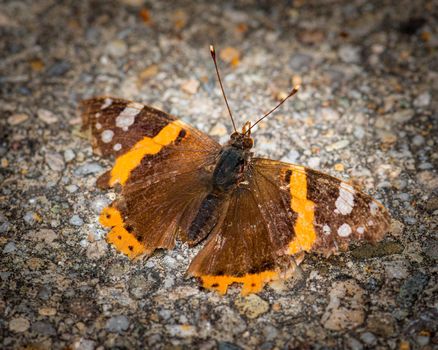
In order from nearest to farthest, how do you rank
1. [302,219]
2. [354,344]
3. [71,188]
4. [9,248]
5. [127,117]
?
[354,344] → [302,219] → [9,248] → [127,117] → [71,188]

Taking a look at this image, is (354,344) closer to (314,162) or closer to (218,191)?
(218,191)

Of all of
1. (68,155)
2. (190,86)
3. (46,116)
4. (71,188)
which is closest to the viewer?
(71,188)

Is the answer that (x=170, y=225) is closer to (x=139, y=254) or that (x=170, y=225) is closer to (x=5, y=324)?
(x=139, y=254)

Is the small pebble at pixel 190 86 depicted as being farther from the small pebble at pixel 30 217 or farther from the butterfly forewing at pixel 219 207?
the small pebble at pixel 30 217

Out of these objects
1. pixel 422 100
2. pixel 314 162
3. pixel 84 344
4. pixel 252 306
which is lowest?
pixel 84 344

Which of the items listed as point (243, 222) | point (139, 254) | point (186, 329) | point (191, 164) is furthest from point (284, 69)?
A: point (186, 329)

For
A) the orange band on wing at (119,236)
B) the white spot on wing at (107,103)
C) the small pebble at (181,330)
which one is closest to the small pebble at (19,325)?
the orange band on wing at (119,236)

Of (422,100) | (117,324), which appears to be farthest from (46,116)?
(422,100)
